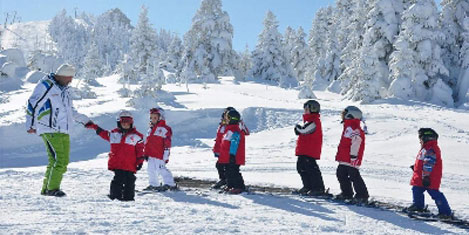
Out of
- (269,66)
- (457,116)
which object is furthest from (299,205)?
(269,66)

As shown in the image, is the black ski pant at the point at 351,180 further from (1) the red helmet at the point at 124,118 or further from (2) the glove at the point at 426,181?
(1) the red helmet at the point at 124,118

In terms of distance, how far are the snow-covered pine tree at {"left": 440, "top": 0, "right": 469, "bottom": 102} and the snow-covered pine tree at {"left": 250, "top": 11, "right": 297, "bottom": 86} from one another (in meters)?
19.8

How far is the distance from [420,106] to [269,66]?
26.0 meters

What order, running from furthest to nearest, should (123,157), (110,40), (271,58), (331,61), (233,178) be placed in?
(110,40)
(331,61)
(271,58)
(233,178)
(123,157)

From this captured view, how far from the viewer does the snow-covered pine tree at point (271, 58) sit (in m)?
50.0

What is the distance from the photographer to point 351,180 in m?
7.35

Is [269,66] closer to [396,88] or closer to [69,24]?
[396,88]

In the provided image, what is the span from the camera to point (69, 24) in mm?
169000

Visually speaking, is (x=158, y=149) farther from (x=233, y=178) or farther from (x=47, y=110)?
(x=47, y=110)

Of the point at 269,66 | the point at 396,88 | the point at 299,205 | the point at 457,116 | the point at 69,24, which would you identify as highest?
the point at 69,24

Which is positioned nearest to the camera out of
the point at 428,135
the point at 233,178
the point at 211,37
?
the point at 428,135

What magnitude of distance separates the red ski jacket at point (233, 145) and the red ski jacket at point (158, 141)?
1.04m

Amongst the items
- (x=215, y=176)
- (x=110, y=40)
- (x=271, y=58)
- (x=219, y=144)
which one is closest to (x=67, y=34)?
(x=110, y=40)

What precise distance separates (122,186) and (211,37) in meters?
40.7
